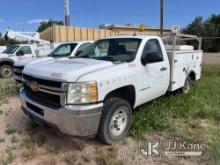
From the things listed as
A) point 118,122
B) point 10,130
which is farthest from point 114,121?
point 10,130

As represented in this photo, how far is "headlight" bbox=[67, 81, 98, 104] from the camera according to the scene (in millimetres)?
2994

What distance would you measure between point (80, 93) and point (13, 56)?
968 centimetres

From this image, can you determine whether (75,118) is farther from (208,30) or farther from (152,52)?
(208,30)

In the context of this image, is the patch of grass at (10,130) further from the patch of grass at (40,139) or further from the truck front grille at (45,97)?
the truck front grille at (45,97)

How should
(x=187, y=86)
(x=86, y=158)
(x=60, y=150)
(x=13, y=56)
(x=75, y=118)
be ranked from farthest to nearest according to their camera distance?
(x=13, y=56), (x=187, y=86), (x=60, y=150), (x=86, y=158), (x=75, y=118)

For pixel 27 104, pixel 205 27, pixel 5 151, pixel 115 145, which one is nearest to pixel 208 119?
pixel 115 145

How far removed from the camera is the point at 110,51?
4.59 m

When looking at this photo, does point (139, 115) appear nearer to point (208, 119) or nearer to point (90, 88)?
point (208, 119)

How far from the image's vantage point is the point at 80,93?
3.00 meters

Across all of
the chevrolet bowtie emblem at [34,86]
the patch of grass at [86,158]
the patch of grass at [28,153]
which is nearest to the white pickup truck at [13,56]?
the chevrolet bowtie emblem at [34,86]

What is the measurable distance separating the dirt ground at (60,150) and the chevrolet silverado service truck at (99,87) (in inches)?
10.3

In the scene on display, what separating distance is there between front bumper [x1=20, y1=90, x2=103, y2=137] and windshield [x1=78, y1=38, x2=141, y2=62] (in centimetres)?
128

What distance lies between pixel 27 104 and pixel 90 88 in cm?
145

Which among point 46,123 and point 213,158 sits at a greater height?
point 46,123
